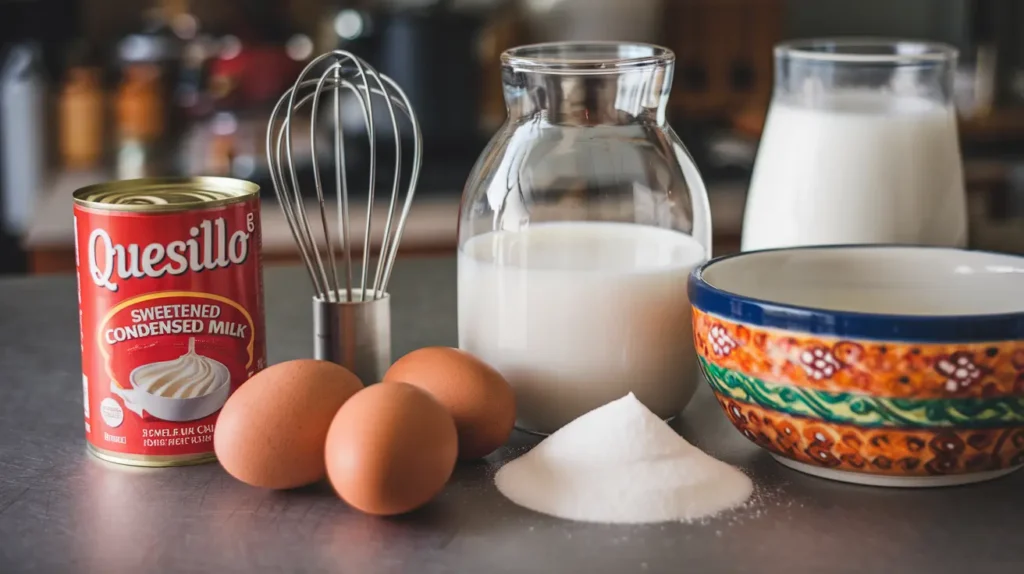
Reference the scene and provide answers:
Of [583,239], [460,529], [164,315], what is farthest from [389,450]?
[583,239]

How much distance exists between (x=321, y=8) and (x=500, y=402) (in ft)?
7.14

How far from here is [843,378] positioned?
2.01 feet

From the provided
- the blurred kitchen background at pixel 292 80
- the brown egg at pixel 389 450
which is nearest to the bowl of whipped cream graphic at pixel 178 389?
the brown egg at pixel 389 450

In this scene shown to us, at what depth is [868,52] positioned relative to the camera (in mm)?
1017

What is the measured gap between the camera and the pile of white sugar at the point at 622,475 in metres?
0.61

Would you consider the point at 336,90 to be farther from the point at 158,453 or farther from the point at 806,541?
the point at 806,541

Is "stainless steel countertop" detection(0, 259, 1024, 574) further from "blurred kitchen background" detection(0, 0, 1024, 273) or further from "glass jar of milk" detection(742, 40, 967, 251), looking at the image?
"blurred kitchen background" detection(0, 0, 1024, 273)

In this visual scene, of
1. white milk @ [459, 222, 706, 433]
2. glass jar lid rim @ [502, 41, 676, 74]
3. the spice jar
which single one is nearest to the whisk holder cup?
white milk @ [459, 222, 706, 433]

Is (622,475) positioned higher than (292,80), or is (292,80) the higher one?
(292,80)

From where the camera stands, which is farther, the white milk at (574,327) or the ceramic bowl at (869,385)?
the white milk at (574,327)

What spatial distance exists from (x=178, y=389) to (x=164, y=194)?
0.39ft

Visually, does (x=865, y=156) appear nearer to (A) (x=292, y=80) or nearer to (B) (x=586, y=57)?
(B) (x=586, y=57)

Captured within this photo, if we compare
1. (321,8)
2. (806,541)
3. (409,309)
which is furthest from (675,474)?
(321,8)

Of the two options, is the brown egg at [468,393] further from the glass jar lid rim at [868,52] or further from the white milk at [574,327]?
the glass jar lid rim at [868,52]
